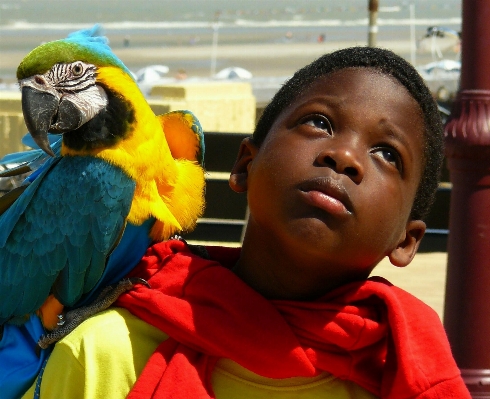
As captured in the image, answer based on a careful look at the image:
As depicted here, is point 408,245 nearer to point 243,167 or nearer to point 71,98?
point 243,167

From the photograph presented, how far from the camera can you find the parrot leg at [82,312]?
4.76 ft

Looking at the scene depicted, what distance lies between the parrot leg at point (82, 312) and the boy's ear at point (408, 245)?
16.0 inches

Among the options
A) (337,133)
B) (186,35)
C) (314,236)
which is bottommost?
(186,35)

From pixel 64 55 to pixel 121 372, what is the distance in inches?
45.8

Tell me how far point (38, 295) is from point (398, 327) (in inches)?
43.3

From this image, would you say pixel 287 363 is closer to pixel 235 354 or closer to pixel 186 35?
pixel 235 354

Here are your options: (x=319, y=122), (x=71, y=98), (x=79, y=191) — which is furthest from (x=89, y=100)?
(x=319, y=122)

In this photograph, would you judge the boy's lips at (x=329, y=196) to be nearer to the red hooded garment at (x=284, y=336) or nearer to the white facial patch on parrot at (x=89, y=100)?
the red hooded garment at (x=284, y=336)

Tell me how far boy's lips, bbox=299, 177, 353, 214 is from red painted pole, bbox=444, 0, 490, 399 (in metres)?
1.72

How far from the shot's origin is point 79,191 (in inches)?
78.8

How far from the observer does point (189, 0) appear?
6638 centimetres

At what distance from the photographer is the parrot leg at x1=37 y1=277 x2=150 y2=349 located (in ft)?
4.76

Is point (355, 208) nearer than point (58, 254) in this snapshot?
Yes

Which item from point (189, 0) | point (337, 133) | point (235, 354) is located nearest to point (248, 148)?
point (337, 133)
